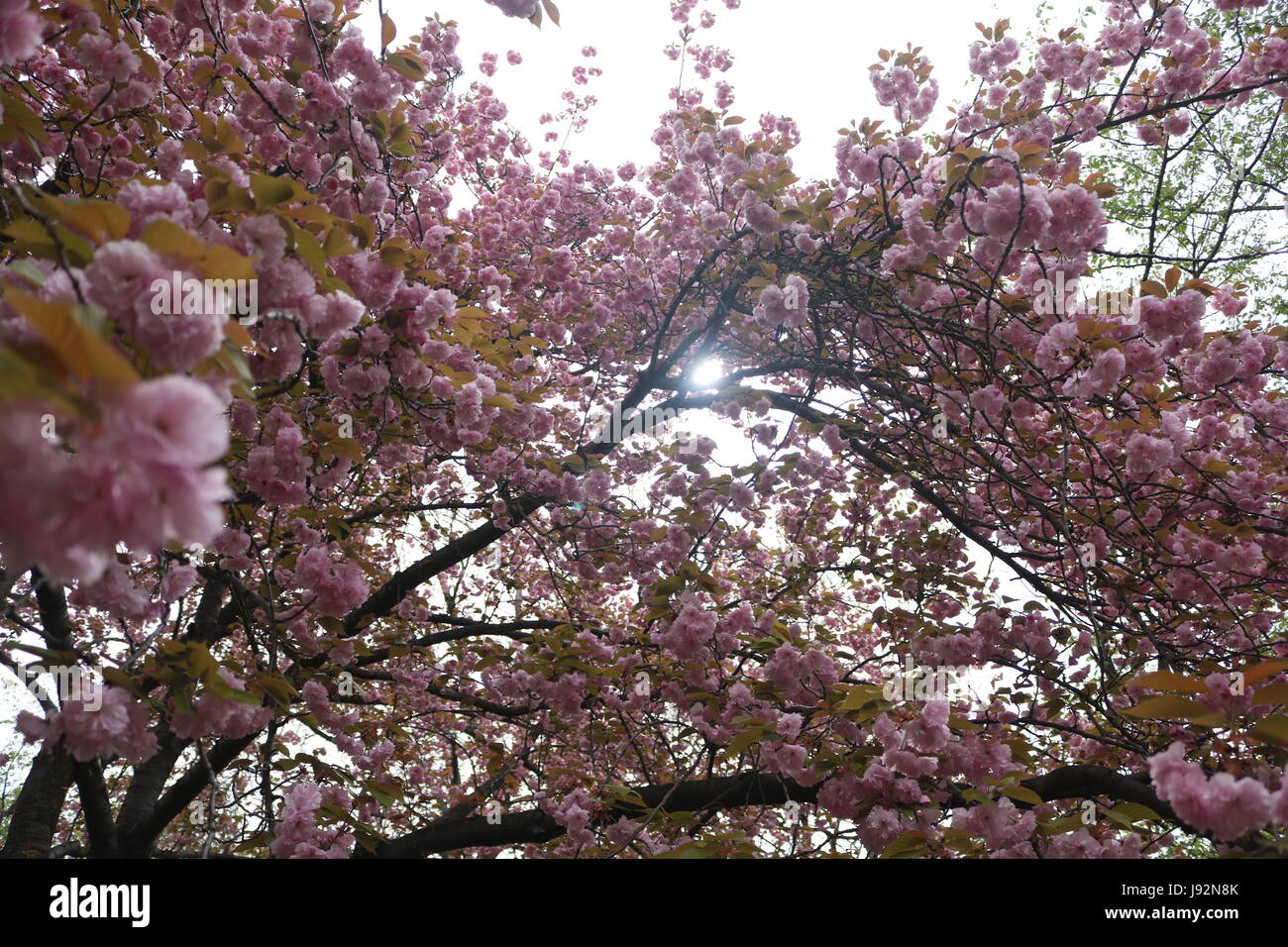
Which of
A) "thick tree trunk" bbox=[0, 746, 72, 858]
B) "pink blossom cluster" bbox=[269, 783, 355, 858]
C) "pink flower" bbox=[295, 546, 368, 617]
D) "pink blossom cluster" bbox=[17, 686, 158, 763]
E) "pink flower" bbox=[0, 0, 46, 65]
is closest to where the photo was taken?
"pink flower" bbox=[0, 0, 46, 65]

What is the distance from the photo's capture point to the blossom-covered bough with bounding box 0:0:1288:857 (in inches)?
49.4

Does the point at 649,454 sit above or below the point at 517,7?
below

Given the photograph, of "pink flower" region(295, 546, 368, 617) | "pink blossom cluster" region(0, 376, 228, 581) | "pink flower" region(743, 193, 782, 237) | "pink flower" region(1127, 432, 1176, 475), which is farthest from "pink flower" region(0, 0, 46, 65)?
"pink flower" region(1127, 432, 1176, 475)

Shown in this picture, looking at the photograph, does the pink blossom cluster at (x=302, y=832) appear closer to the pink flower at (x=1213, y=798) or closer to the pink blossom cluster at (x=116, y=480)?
the pink blossom cluster at (x=116, y=480)

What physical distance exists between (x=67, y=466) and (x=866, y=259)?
335 cm

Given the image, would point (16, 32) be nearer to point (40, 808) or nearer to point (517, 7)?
point (517, 7)

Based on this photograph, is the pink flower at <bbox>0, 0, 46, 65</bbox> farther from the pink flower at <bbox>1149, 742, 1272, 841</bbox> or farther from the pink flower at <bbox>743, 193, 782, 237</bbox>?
the pink flower at <bbox>743, 193, 782, 237</bbox>

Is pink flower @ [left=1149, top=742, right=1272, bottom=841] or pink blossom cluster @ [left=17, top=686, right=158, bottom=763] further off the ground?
pink blossom cluster @ [left=17, top=686, right=158, bottom=763]

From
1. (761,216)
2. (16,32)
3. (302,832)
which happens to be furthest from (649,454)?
(16,32)

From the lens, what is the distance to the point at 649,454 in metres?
5.85

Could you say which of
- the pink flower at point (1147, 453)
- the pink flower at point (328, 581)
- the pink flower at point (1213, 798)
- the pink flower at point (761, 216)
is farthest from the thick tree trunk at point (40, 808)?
the pink flower at point (1147, 453)

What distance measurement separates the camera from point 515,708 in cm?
461
